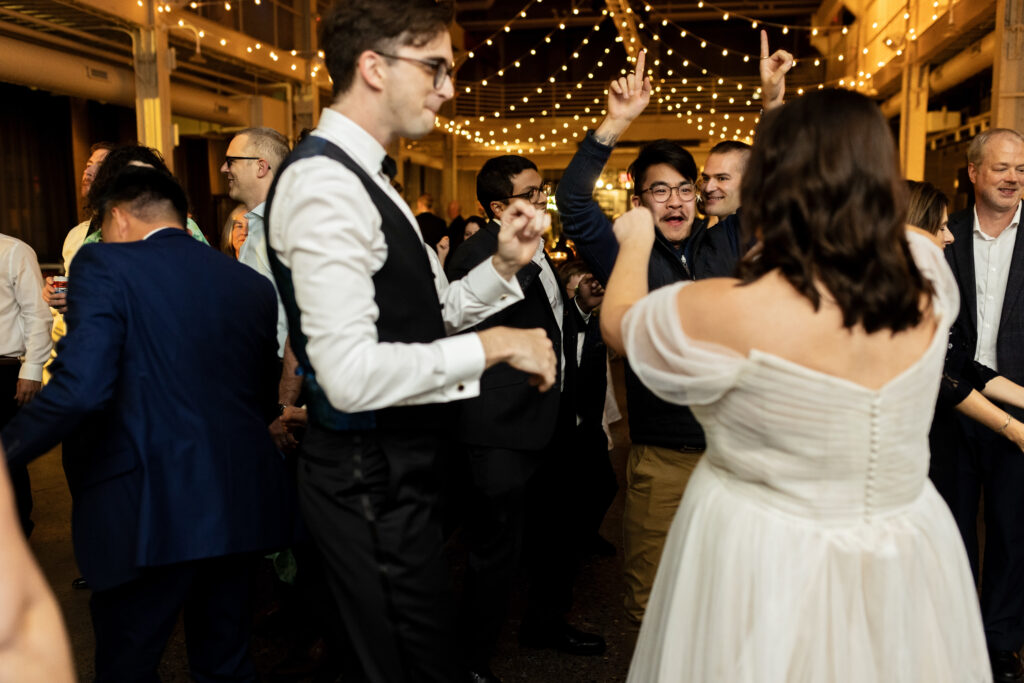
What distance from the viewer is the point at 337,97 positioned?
1.59 m

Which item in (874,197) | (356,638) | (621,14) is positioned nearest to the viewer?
(874,197)

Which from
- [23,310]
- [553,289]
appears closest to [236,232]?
[23,310]

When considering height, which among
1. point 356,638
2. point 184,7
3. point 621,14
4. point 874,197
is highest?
point 621,14

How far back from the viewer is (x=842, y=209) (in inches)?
52.6

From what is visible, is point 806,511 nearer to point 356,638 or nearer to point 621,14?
point 356,638

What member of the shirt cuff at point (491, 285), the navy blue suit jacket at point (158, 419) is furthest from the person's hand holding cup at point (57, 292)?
the shirt cuff at point (491, 285)

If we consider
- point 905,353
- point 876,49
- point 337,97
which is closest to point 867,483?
point 905,353

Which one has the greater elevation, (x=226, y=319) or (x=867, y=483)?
(x=226, y=319)

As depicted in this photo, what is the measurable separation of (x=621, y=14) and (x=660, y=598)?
1054 cm

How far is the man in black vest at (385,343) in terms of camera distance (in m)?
1.44

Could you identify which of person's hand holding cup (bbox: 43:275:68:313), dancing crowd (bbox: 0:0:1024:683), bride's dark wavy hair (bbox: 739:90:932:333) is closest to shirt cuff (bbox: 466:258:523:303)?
dancing crowd (bbox: 0:0:1024:683)

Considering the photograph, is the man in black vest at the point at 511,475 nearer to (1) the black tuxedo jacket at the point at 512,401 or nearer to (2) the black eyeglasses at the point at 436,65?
(1) the black tuxedo jacket at the point at 512,401

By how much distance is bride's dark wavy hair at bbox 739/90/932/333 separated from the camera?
4.38ft

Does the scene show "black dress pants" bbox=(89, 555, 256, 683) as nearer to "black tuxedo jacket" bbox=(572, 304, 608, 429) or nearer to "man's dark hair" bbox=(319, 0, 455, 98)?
"man's dark hair" bbox=(319, 0, 455, 98)
